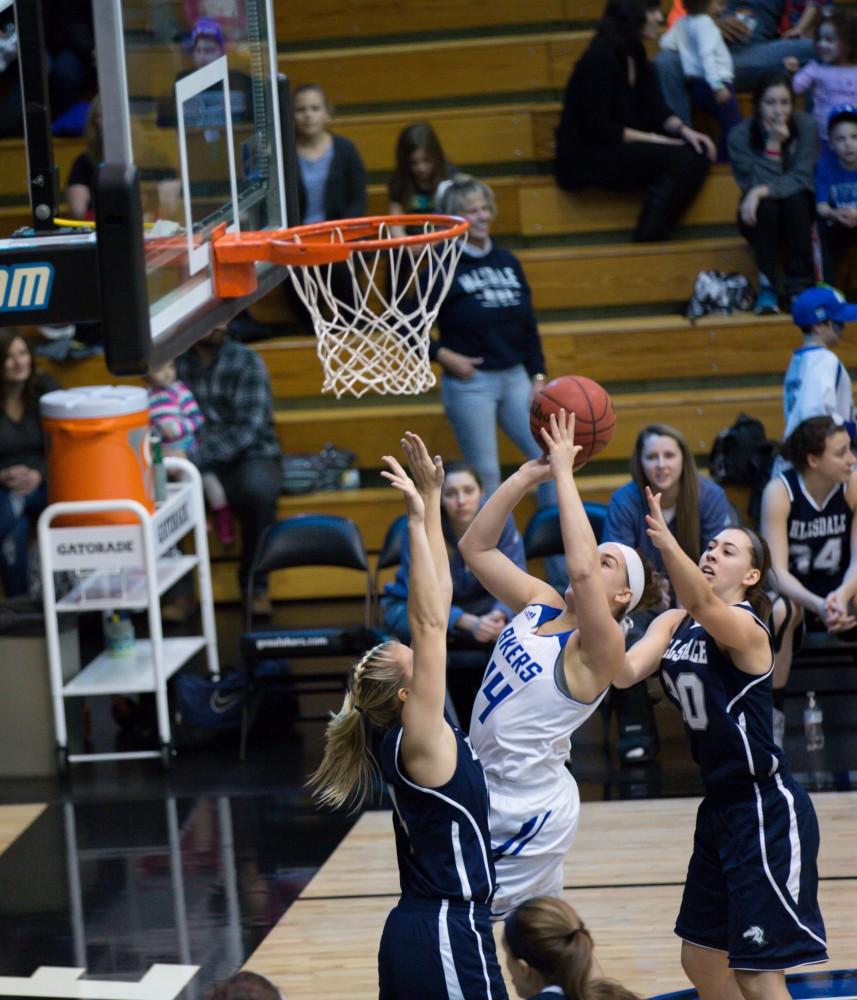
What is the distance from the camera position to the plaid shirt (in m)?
8.59

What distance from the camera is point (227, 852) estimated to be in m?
6.25

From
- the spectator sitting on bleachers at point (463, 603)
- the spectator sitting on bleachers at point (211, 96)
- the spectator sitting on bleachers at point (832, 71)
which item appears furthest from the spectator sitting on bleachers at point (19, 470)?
the spectator sitting on bleachers at point (832, 71)

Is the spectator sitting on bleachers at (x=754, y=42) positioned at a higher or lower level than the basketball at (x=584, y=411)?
higher

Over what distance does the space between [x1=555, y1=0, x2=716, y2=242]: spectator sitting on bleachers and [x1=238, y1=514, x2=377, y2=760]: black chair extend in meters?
3.20

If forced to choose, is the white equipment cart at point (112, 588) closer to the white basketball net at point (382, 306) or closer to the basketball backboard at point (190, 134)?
the white basketball net at point (382, 306)

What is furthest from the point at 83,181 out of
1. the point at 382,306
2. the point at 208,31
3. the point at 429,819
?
the point at 429,819

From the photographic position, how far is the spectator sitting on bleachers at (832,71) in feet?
30.9

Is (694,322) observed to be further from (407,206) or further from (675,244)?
(407,206)

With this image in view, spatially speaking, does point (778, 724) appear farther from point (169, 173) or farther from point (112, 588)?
point (169, 173)

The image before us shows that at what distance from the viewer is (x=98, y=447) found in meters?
7.23

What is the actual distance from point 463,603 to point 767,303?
10.6ft

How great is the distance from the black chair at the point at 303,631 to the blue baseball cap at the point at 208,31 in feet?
9.60

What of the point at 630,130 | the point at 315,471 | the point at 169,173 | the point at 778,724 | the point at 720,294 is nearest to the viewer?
the point at 169,173

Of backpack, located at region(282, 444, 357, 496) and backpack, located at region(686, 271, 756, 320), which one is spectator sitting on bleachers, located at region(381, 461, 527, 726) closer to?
backpack, located at region(282, 444, 357, 496)
